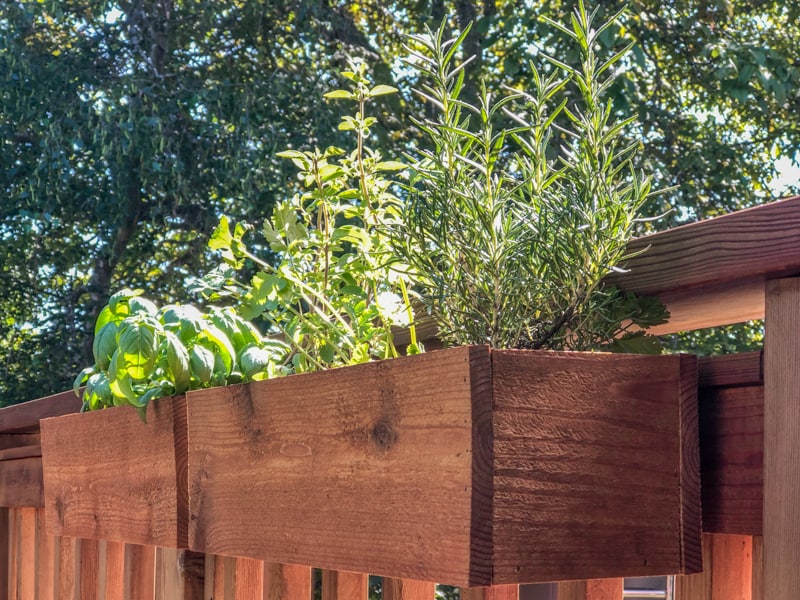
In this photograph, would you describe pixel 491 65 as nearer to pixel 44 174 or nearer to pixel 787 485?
pixel 44 174

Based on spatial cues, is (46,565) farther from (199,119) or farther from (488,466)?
(199,119)

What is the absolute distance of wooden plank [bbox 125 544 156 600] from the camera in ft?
4.70

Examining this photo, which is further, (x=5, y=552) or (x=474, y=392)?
(x=5, y=552)

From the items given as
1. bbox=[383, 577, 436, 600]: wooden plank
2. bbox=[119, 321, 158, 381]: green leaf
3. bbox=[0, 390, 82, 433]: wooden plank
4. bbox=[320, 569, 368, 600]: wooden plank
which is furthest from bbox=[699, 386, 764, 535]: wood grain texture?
bbox=[0, 390, 82, 433]: wooden plank

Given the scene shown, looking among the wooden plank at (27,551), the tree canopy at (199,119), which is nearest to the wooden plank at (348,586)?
the wooden plank at (27,551)

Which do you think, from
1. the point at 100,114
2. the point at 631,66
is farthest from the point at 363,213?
the point at 631,66

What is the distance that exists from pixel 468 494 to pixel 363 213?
16.2 inches

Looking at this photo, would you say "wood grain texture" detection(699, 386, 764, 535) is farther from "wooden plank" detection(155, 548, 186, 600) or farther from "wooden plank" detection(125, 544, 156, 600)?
"wooden plank" detection(125, 544, 156, 600)

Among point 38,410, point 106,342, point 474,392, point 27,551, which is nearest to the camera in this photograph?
point 474,392

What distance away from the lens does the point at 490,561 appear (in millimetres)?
604

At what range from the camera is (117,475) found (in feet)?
4.03

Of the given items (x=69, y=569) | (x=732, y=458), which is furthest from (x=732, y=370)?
(x=69, y=569)

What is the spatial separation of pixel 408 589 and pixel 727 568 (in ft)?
1.02

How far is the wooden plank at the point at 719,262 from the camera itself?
0.61 meters
